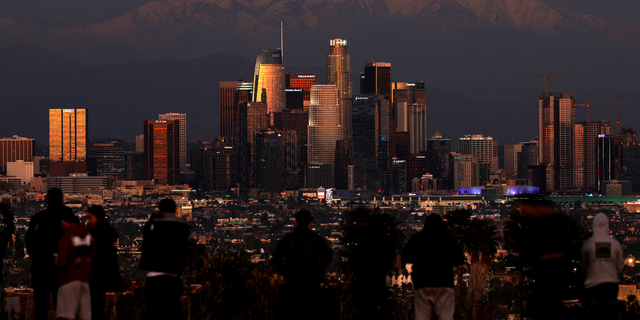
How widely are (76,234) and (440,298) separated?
16.8 ft

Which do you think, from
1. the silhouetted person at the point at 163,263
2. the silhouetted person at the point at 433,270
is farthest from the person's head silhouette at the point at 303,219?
the silhouetted person at the point at 163,263

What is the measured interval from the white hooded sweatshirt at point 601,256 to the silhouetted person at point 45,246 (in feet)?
25.0

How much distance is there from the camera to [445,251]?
1267cm

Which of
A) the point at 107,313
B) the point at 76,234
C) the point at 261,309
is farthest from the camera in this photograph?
the point at 261,309

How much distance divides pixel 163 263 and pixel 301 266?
1.99m

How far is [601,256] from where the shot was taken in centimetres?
1288

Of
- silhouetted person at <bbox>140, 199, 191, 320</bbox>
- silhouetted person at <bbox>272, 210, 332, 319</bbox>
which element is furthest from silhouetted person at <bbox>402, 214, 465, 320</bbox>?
silhouetted person at <bbox>140, 199, 191, 320</bbox>

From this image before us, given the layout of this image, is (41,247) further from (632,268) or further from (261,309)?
(632,268)

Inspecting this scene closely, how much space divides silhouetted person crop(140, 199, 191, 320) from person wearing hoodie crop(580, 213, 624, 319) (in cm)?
594

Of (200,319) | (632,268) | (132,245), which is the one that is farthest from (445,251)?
(132,245)

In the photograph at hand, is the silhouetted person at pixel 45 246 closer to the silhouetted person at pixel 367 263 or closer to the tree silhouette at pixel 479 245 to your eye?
the silhouetted person at pixel 367 263

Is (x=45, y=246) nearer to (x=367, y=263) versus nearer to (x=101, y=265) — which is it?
(x=101, y=265)

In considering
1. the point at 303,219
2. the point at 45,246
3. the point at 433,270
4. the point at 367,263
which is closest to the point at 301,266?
the point at 303,219

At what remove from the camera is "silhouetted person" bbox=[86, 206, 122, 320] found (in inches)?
510
